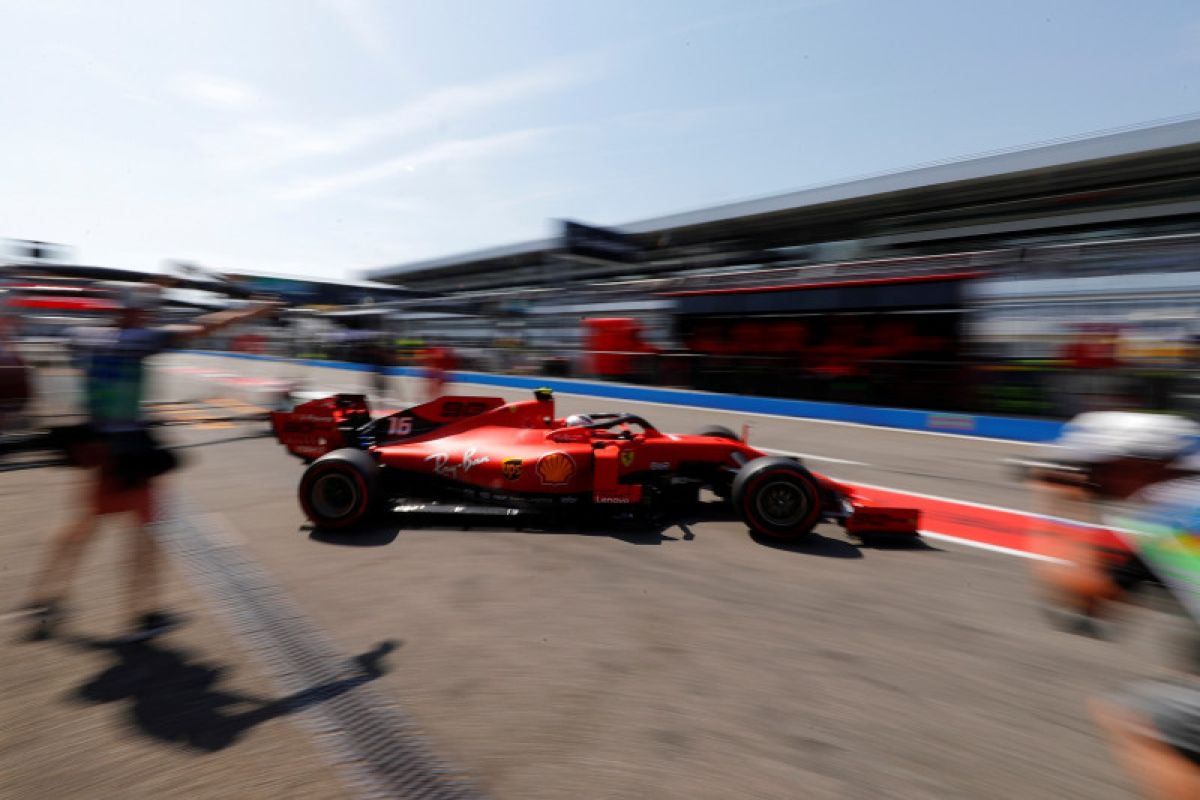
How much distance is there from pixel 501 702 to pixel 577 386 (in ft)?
50.1

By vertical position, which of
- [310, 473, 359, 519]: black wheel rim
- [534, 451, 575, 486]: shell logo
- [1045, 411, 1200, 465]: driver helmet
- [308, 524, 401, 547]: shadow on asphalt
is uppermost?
[1045, 411, 1200, 465]: driver helmet

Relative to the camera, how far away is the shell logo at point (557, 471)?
4746mm

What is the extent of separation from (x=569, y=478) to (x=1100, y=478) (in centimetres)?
322

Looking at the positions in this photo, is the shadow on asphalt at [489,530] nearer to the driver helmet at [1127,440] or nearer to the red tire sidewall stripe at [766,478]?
the red tire sidewall stripe at [766,478]

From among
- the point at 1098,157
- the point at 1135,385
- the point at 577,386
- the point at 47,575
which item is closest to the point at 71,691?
the point at 47,575

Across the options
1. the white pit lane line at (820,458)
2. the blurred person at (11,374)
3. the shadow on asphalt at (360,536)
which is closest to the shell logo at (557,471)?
the shadow on asphalt at (360,536)

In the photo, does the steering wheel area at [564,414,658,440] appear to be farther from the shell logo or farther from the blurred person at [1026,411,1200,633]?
the blurred person at [1026,411,1200,633]

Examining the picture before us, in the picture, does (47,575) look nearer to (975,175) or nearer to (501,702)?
(501,702)

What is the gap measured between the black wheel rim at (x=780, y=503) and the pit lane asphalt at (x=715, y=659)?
0.23m

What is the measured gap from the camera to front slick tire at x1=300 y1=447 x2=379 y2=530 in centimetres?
463

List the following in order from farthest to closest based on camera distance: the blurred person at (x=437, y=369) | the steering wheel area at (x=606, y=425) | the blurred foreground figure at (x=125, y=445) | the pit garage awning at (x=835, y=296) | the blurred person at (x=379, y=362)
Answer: the pit garage awning at (x=835, y=296), the blurred person at (x=379, y=362), the blurred person at (x=437, y=369), the steering wheel area at (x=606, y=425), the blurred foreground figure at (x=125, y=445)

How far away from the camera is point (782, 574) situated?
12.6ft

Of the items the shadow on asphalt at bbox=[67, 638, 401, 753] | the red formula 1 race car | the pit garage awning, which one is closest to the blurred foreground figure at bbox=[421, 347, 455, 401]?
the red formula 1 race car

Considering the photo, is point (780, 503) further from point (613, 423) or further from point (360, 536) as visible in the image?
point (360, 536)
